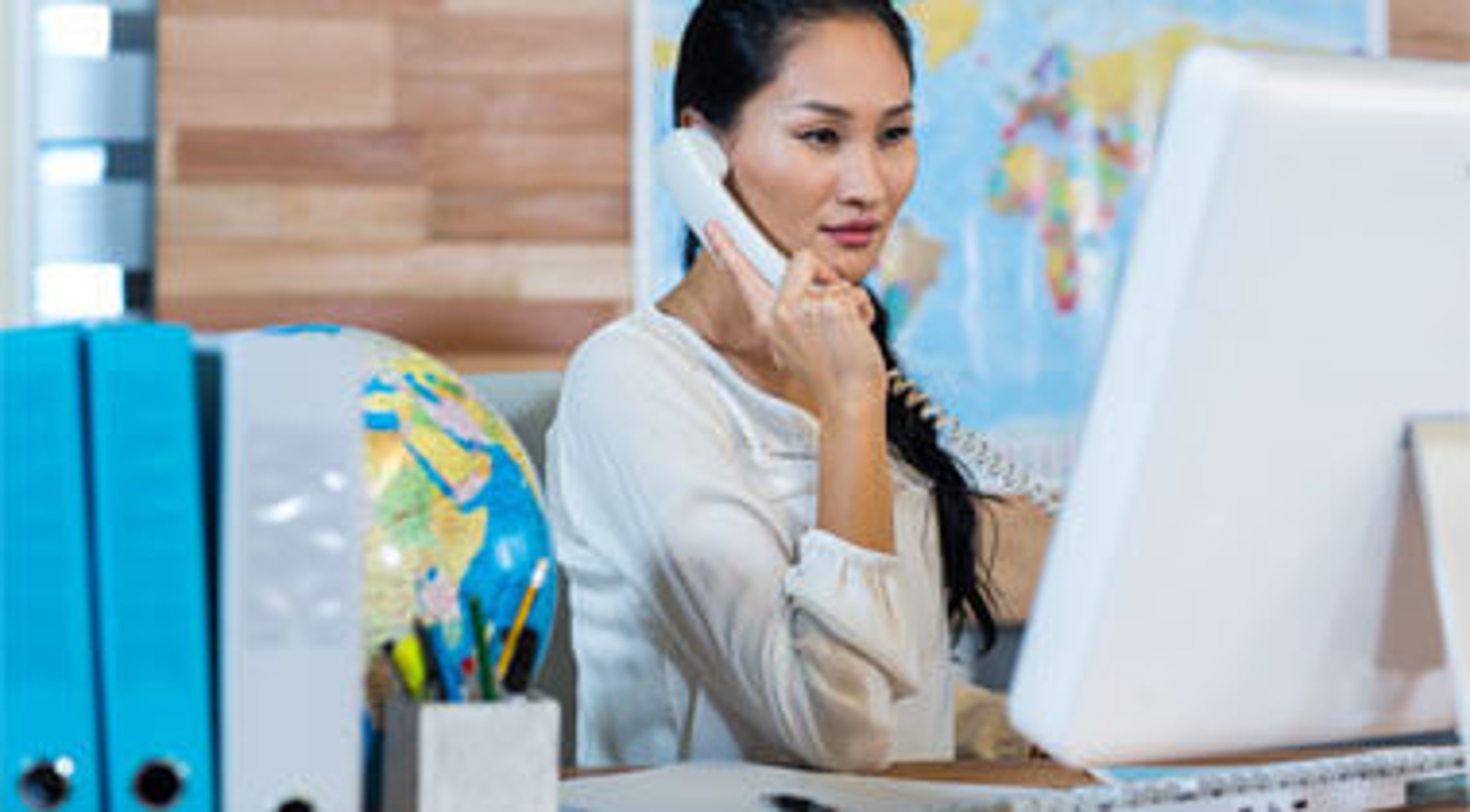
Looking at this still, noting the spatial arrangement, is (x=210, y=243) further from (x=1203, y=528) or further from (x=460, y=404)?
(x=1203, y=528)

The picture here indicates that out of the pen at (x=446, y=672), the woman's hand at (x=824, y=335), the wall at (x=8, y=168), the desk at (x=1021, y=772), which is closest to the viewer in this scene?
the pen at (x=446, y=672)

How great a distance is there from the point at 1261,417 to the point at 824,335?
87cm

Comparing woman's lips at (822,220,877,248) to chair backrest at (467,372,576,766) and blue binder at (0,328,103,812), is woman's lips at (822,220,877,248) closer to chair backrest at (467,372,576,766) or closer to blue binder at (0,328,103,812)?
chair backrest at (467,372,576,766)

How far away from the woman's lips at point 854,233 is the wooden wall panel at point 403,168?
1203 mm

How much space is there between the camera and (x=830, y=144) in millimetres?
1859

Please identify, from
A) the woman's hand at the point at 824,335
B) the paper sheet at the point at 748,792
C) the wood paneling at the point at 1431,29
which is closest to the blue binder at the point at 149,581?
the paper sheet at the point at 748,792

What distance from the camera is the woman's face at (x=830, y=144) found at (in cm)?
184

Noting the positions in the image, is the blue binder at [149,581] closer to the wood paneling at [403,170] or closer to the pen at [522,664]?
the pen at [522,664]

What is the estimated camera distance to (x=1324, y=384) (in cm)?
86

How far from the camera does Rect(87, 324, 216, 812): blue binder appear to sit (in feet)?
2.85

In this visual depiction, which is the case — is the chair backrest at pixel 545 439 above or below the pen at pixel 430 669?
below

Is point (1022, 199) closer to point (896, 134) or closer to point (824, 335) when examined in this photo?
point (896, 134)

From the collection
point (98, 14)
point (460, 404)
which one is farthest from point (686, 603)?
point (98, 14)

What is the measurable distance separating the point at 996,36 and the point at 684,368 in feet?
5.40
